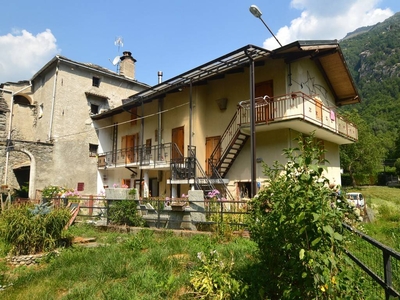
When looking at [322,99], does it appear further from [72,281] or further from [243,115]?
[72,281]

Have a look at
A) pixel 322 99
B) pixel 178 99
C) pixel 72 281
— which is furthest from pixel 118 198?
pixel 322 99

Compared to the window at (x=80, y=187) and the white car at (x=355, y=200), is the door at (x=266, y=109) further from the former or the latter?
the window at (x=80, y=187)

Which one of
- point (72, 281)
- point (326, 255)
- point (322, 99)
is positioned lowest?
point (72, 281)

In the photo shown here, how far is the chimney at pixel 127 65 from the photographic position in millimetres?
23797

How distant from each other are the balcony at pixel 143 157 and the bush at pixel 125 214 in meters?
4.69

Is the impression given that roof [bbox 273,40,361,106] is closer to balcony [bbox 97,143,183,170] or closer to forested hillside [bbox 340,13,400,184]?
balcony [bbox 97,143,183,170]

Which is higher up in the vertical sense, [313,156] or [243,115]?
[243,115]

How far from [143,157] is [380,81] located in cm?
8587

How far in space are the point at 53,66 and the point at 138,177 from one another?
377 inches

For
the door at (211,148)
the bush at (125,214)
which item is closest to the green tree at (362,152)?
the door at (211,148)

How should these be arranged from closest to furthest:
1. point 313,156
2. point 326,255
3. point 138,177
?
point 326,255 < point 313,156 < point 138,177

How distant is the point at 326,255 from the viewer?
2.32 metres

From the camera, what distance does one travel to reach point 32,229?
6.45 meters

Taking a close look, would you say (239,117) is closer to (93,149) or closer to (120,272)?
(120,272)
